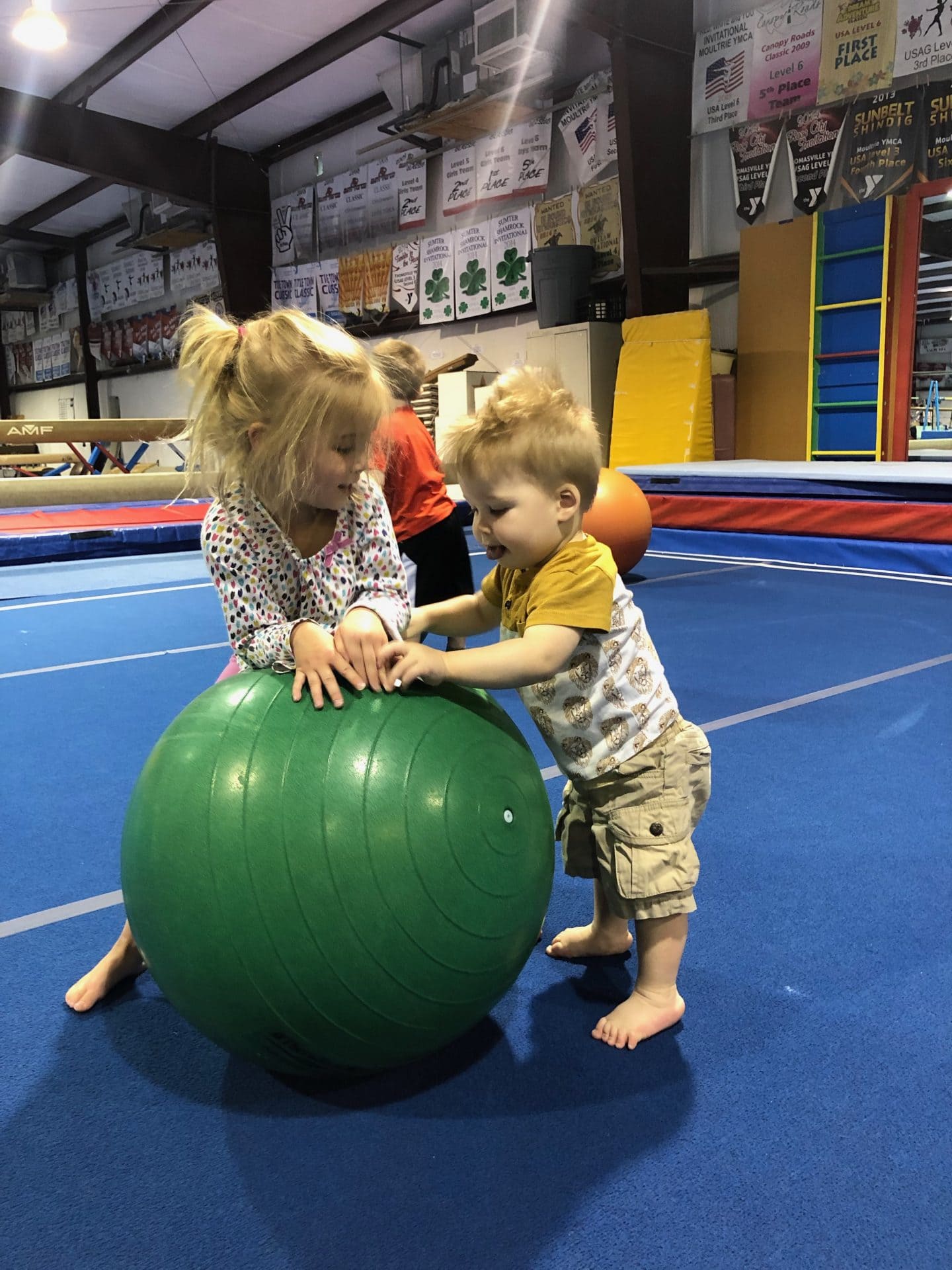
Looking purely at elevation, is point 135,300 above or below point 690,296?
above

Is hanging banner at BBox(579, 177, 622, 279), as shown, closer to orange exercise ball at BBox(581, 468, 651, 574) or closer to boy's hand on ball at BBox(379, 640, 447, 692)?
orange exercise ball at BBox(581, 468, 651, 574)

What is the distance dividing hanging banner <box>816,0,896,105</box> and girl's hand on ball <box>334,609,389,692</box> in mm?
8168

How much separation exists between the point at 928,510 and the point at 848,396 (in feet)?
9.43

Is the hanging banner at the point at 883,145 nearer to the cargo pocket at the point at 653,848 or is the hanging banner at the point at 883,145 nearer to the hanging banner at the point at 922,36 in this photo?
the hanging banner at the point at 922,36

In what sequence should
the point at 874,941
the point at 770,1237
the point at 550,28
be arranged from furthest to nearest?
the point at 550,28
the point at 874,941
the point at 770,1237

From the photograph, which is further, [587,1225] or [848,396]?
[848,396]

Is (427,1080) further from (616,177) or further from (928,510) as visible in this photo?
(616,177)

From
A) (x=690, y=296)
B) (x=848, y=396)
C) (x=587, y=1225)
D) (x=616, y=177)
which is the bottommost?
(x=587, y=1225)

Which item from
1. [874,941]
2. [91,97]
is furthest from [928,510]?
[91,97]

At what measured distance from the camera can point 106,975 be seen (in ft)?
5.32

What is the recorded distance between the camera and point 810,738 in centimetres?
282

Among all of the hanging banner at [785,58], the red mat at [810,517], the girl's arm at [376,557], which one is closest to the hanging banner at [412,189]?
the hanging banner at [785,58]

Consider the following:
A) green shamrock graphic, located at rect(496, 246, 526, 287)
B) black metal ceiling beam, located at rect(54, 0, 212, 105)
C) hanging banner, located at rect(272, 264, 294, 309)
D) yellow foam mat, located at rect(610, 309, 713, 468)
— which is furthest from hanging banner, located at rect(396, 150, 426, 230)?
yellow foam mat, located at rect(610, 309, 713, 468)

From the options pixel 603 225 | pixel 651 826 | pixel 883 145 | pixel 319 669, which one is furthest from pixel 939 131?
pixel 319 669
